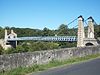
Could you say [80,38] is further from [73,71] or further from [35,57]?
[73,71]

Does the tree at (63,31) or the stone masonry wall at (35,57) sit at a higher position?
the tree at (63,31)

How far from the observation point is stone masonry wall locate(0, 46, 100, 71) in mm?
13030

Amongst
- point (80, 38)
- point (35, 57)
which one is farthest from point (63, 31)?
point (35, 57)

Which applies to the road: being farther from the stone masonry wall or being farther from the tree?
the tree

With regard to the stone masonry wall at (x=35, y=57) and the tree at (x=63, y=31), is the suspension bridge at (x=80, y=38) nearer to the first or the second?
the tree at (x=63, y=31)

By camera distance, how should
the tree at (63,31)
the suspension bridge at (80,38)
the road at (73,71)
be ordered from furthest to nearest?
the tree at (63,31) → the suspension bridge at (80,38) → the road at (73,71)

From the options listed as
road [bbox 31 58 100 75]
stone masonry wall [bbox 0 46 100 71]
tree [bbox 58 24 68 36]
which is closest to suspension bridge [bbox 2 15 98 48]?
tree [bbox 58 24 68 36]

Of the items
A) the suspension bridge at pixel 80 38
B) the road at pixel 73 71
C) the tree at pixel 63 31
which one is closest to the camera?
the road at pixel 73 71

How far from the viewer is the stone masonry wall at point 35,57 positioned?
13.0 m

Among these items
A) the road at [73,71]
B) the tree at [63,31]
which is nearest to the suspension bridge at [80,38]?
the tree at [63,31]

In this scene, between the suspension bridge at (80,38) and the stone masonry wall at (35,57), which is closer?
the stone masonry wall at (35,57)

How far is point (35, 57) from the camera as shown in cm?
1567

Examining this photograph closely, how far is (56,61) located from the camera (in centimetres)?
1780

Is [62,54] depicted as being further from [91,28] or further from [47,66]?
[91,28]
